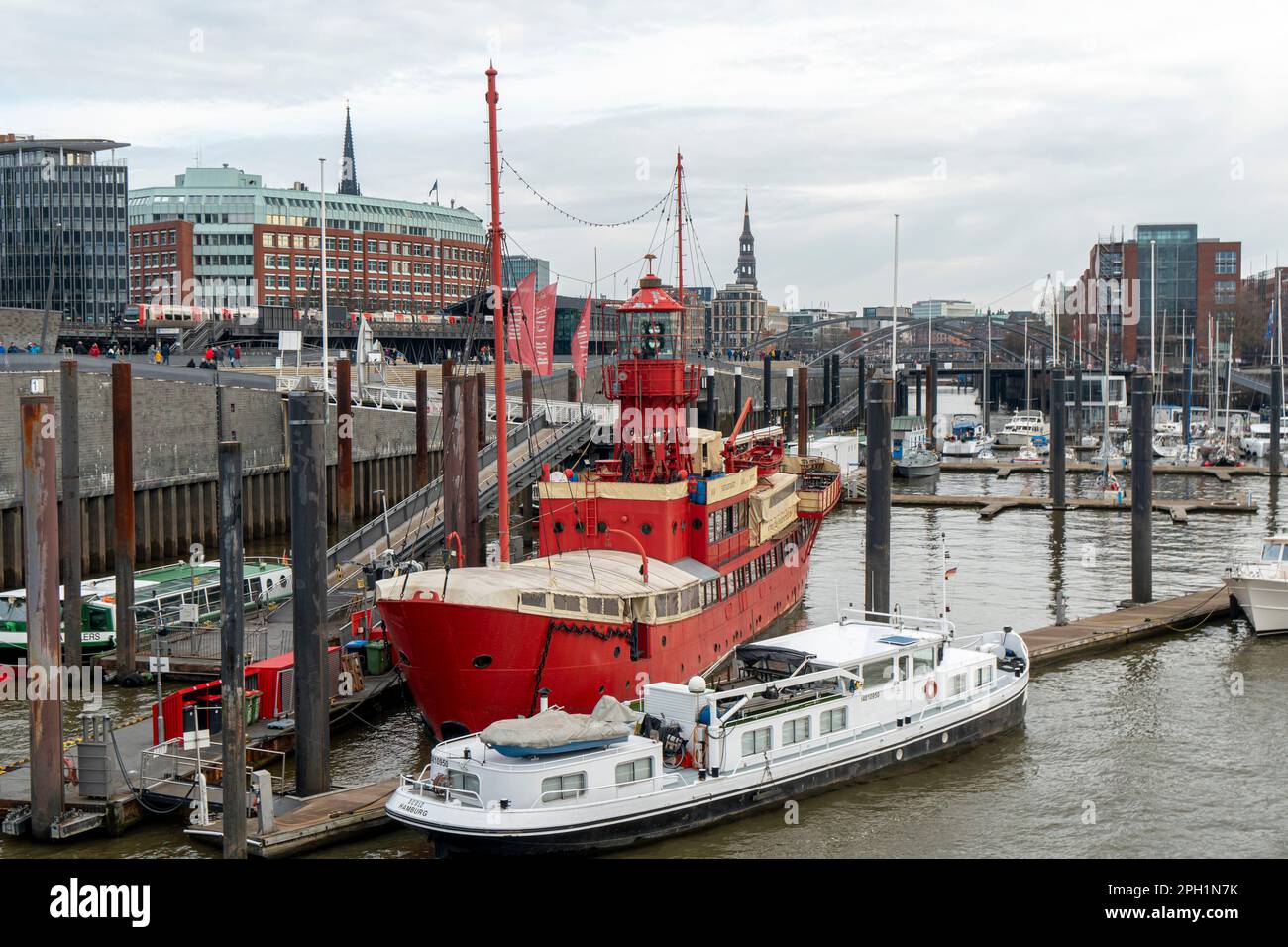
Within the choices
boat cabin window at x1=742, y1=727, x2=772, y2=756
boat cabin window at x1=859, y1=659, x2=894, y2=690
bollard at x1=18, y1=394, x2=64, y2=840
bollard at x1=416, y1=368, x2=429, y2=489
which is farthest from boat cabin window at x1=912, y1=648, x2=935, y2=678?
bollard at x1=416, y1=368, x2=429, y2=489

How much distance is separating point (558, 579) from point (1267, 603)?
75.3 ft

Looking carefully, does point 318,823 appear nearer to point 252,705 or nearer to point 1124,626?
point 252,705

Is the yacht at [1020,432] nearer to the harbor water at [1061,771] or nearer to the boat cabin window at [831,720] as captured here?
the harbor water at [1061,771]

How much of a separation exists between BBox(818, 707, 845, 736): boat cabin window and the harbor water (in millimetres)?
1184

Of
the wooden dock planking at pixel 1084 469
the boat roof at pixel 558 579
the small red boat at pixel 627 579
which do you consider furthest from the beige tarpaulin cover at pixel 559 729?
the wooden dock planking at pixel 1084 469

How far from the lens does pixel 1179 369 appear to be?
6211 inches

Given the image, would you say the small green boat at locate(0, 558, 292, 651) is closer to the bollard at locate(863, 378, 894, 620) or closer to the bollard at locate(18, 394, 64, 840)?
the bollard at locate(18, 394, 64, 840)

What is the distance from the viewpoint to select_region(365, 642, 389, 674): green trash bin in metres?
31.5

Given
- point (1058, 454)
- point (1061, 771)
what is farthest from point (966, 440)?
point (1061, 771)

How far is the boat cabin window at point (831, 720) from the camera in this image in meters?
25.4

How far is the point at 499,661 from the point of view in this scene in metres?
24.9

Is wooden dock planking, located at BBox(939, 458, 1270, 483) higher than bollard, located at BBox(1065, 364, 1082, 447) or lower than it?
lower

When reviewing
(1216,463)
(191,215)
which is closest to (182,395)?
(1216,463)
